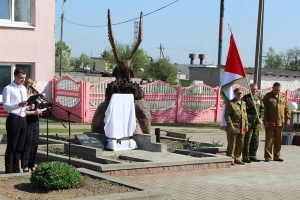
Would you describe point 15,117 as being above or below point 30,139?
above

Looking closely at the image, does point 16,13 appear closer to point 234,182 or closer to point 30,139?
point 30,139

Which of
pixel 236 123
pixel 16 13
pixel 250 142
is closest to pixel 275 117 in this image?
pixel 250 142

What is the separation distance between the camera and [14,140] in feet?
29.6

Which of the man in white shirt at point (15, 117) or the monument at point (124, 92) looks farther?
the monument at point (124, 92)

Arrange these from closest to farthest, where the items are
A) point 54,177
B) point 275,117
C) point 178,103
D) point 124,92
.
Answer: point 54,177, point 275,117, point 124,92, point 178,103

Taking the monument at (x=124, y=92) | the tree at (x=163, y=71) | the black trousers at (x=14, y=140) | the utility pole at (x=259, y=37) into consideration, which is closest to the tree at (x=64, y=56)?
the tree at (x=163, y=71)

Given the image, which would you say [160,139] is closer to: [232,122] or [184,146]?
[184,146]

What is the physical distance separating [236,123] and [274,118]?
1.37m

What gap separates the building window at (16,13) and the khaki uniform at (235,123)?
40.2ft

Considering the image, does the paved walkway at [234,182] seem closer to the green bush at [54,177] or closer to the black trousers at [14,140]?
the black trousers at [14,140]

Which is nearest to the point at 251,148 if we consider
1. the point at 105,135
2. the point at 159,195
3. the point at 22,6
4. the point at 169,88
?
the point at 105,135

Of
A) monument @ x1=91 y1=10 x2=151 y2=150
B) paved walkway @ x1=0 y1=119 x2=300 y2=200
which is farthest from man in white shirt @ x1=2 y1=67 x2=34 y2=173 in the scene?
monument @ x1=91 y1=10 x2=151 y2=150

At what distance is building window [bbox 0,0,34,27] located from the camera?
21.0 metres

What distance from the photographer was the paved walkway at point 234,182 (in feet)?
28.6
